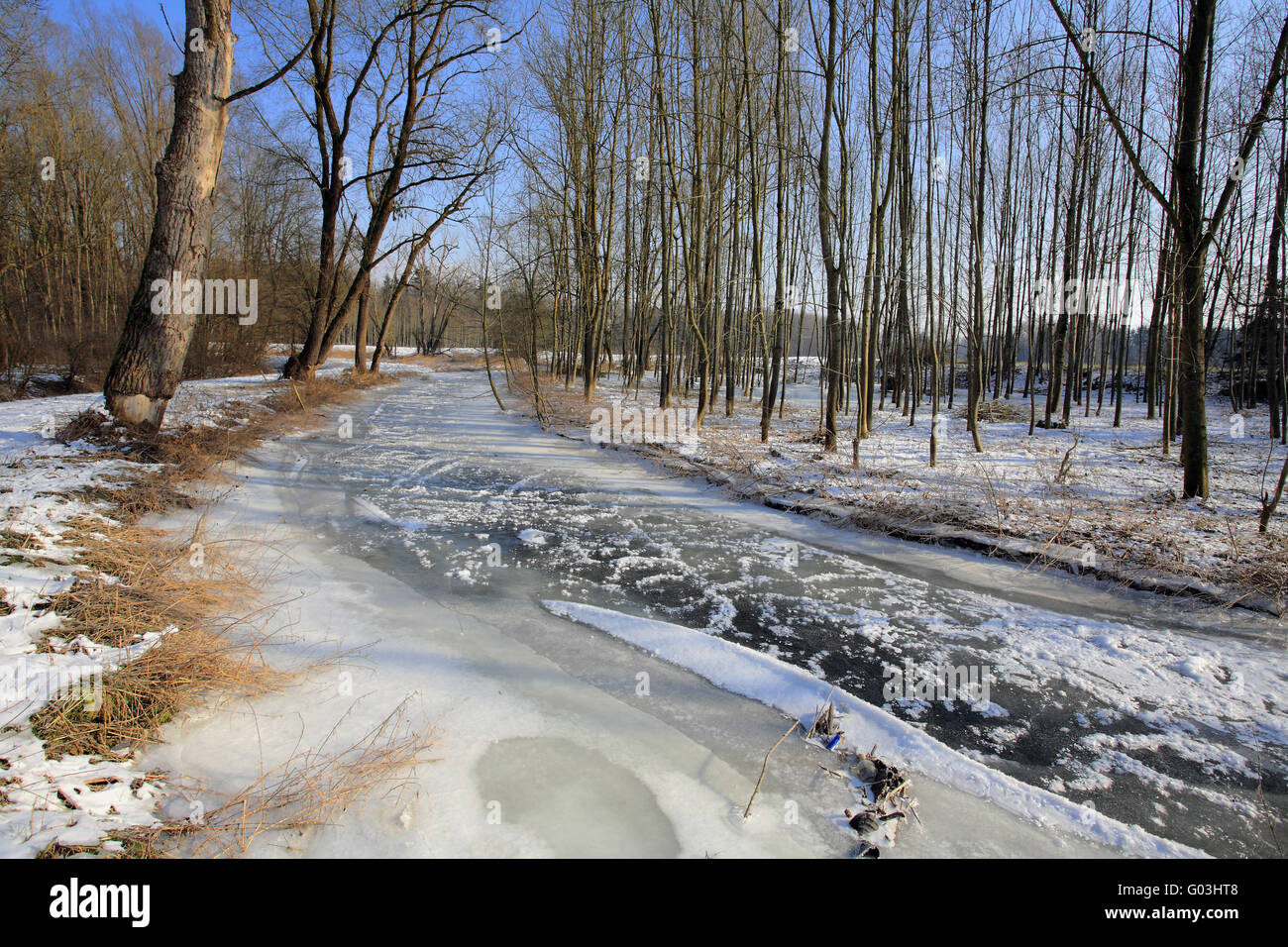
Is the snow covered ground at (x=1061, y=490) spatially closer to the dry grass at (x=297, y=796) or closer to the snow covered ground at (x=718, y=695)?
the snow covered ground at (x=718, y=695)

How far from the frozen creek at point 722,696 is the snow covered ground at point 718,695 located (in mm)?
15

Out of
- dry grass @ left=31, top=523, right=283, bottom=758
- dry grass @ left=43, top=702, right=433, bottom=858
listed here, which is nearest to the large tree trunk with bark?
dry grass @ left=31, top=523, right=283, bottom=758

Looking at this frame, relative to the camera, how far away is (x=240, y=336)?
23422 millimetres

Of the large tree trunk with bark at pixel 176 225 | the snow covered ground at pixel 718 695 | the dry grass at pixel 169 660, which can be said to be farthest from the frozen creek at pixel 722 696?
the large tree trunk with bark at pixel 176 225

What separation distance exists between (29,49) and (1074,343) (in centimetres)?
2946

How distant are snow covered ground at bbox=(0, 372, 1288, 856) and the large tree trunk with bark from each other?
6.76ft

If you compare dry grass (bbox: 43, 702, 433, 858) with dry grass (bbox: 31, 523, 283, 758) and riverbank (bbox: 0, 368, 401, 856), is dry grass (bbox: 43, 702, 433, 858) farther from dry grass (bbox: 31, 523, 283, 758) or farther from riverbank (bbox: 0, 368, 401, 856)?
dry grass (bbox: 31, 523, 283, 758)

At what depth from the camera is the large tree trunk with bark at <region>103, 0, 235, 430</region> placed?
6.74m

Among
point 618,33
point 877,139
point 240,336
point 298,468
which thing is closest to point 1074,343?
point 877,139

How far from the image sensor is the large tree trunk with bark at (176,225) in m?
6.74

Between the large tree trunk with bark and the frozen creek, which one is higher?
the large tree trunk with bark

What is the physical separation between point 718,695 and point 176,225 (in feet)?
25.5

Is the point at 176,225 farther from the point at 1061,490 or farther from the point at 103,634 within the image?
the point at 1061,490

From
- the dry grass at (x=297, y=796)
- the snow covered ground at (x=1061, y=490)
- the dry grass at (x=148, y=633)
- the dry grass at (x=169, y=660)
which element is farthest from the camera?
the snow covered ground at (x=1061, y=490)
